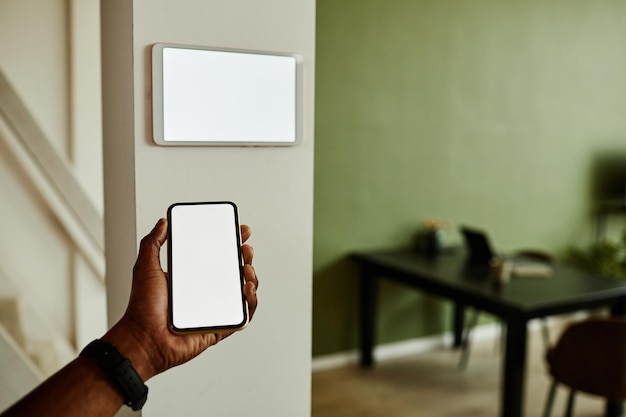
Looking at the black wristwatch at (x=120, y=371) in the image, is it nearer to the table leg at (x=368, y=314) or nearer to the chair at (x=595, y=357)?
the chair at (x=595, y=357)

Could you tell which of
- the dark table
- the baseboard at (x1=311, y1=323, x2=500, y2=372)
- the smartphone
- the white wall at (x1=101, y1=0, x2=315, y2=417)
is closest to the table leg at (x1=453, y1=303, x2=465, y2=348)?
the baseboard at (x1=311, y1=323, x2=500, y2=372)

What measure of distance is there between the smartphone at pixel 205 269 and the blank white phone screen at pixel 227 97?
22 cm

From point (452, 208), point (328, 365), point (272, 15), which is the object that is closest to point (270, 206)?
point (272, 15)

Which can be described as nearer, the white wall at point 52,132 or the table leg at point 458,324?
the white wall at point 52,132

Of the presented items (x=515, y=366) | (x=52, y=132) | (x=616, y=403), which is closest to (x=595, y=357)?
(x=515, y=366)

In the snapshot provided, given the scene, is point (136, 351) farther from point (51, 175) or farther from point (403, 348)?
point (403, 348)

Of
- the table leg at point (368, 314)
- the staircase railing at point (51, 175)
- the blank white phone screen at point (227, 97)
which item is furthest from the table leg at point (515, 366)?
the staircase railing at point (51, 175)

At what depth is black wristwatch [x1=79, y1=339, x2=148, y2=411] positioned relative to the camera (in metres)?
0.89

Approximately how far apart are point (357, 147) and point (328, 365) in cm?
141

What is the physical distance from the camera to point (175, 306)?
98 centimetres

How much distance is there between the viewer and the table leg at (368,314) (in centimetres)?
404

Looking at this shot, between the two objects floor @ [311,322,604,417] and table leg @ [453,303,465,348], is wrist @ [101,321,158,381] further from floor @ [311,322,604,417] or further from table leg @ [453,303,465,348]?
table leg @ [453,303,465,348]

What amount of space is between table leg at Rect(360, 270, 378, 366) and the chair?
1424 millimetres

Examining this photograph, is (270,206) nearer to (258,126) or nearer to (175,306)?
(258,126)
